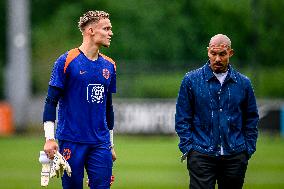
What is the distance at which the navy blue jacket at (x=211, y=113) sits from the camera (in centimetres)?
950

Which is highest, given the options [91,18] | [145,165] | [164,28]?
[164,28]

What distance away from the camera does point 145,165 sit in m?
22.9

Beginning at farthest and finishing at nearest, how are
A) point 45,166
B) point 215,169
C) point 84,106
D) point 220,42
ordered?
point 84,106 < point 45,166 < point 215,169 < point 220,42

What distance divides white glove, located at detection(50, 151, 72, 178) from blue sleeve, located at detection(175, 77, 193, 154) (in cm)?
108

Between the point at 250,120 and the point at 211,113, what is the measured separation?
0.43m

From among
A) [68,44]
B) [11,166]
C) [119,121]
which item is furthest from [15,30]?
[11,166]

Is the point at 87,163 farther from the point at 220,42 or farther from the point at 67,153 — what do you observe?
the point at 220,42

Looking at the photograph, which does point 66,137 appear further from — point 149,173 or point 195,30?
point 195,30

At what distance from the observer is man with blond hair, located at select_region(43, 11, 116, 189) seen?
9797mm

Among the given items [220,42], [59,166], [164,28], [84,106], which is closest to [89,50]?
[84,106]

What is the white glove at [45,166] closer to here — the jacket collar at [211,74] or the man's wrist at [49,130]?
the man's wrist at [49,130]

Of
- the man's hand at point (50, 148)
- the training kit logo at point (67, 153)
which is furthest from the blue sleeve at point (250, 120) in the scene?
the man's hand at point (50, 148)

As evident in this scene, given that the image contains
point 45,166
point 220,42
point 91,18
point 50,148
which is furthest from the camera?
point 91,18

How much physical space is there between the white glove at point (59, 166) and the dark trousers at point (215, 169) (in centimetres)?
113
